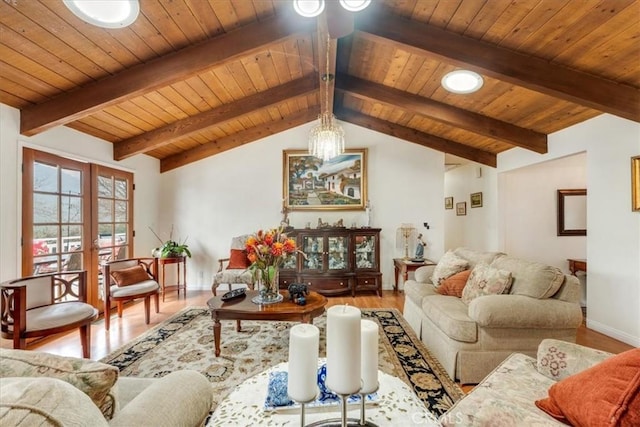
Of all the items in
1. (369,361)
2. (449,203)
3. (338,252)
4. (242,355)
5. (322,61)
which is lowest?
(242,355)

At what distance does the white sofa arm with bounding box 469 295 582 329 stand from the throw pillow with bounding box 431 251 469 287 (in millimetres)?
882

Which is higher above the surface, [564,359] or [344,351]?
[344,351]

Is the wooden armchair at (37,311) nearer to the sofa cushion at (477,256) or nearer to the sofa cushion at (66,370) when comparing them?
the sofa cushion at (66,370)

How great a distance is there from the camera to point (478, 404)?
1170mm

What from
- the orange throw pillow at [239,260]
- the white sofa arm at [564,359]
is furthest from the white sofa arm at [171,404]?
the orange throw pillow at [239,260]

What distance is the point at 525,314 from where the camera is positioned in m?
2.04

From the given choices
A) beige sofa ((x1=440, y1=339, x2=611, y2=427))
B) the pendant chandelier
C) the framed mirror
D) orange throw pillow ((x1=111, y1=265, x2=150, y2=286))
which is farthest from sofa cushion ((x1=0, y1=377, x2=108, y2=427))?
the framed mirror

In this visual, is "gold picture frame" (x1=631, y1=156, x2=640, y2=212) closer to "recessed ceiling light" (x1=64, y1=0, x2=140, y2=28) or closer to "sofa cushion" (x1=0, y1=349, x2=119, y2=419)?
"sofa cushion" (x1=0, y1=349, x2=119, y2=419)

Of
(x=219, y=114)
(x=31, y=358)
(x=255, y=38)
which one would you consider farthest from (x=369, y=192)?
(x=31, y=358)

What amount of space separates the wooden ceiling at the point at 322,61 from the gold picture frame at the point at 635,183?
0.43 meters

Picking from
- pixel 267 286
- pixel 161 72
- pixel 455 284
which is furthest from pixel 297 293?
pixel 161 72

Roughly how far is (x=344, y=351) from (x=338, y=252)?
3.81m

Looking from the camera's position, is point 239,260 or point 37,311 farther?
point 239,260

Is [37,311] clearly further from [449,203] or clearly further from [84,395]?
[449,203]
